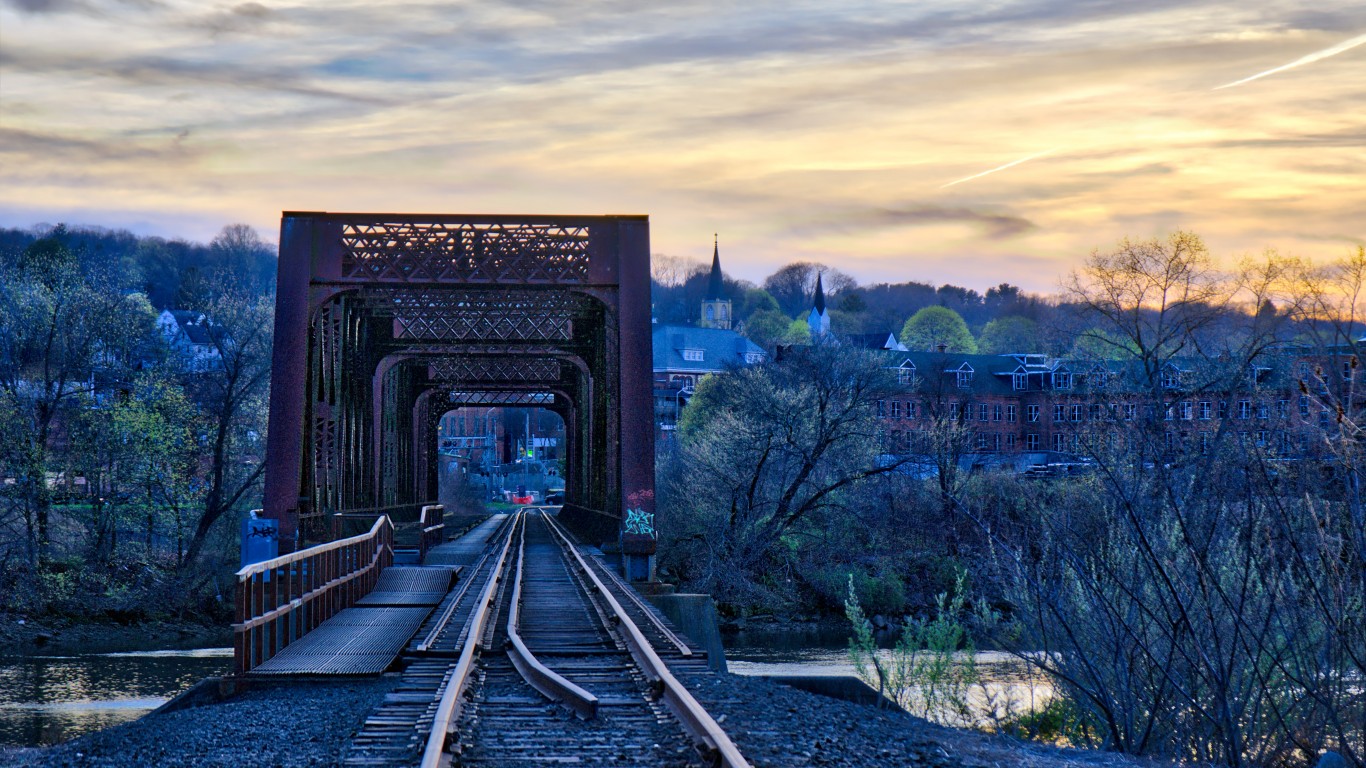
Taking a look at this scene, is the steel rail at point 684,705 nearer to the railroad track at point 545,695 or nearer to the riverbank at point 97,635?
the railroad track at point 545,695

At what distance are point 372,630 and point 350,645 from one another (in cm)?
115

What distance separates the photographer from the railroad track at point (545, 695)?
6.95 meters

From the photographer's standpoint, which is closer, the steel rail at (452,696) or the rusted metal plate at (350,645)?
the steel rail at (452,696)

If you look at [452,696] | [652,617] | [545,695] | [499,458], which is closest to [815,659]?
[652,617]

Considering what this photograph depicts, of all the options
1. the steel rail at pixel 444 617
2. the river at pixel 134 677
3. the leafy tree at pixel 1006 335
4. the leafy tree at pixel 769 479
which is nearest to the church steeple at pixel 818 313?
the leafy tree at pixel 1006 335

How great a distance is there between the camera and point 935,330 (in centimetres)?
13438

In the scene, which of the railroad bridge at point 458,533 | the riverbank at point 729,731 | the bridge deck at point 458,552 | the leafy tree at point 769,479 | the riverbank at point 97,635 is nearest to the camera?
the riverbank at point 729,731

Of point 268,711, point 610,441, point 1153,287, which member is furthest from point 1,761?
point 1153,287

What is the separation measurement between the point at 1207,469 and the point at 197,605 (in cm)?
3108

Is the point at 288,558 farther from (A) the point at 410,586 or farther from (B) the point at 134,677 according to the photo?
(B) the point at 134,677

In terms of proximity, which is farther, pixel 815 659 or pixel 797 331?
pixel 797 331

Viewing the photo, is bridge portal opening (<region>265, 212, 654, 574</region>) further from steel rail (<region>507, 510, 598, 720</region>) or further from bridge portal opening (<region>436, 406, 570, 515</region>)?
bridge portal opening (<region>436, 406, 570, 515</region>)

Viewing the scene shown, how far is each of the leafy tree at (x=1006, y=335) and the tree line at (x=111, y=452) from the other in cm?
9142

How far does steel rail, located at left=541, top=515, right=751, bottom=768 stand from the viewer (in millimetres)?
6555
